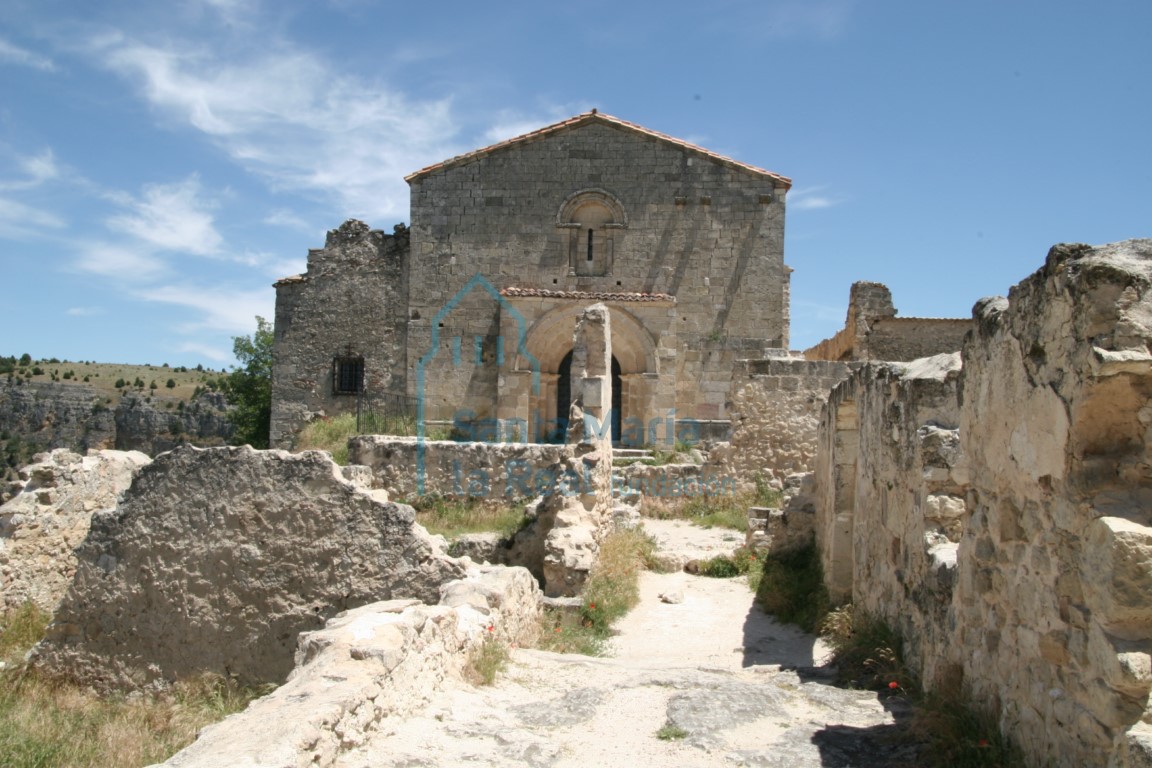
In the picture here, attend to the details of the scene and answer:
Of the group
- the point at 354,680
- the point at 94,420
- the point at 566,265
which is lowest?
the point at 94,420

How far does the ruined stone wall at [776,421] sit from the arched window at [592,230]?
17.1ft

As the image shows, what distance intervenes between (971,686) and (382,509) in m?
3.34

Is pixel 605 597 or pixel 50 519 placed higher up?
pixel 50 519

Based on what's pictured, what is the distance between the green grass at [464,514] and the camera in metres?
11.3

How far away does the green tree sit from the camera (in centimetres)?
2323

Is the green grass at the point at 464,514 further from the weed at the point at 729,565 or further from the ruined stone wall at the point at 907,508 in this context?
the ruined stone wall at the point at 907,508

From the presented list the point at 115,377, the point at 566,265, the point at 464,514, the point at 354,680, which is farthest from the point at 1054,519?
the point at 115,377

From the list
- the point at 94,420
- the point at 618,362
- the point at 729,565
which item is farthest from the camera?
the point at 94,420

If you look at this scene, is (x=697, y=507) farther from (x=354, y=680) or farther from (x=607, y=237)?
(x=354, y=680)

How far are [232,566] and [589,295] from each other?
13100mm

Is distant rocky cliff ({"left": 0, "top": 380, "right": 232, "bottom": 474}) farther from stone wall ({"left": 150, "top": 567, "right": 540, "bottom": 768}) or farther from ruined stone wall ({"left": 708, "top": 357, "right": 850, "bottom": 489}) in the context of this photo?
stone wall ({"left": 150, "top": 567, "right": 540, "bottom": 768})

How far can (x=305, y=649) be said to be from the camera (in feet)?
13.1

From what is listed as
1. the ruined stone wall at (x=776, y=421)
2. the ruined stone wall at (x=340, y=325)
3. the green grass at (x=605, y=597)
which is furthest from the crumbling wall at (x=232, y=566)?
the ruined stone wall at (x=340, y=325)

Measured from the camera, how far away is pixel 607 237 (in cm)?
1881
